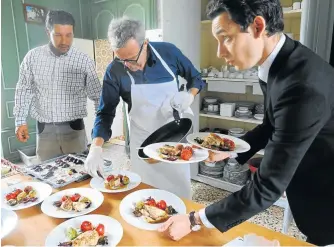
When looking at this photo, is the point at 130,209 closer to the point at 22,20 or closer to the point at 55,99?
the point at 55,99

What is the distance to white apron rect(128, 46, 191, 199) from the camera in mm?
1552

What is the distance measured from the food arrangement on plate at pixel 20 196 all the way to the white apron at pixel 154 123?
30.2 inches

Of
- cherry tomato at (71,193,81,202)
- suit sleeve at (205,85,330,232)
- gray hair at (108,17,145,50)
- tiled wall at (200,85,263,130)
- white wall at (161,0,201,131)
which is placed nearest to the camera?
suit sleeve at (205,85,330,232)

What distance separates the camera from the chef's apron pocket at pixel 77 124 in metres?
1.85

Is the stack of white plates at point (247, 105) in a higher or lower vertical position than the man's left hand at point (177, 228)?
higher

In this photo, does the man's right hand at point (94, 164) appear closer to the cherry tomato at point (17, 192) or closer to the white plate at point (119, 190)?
the white plate at point (119, 190)

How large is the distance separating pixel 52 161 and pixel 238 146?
0.94 metres

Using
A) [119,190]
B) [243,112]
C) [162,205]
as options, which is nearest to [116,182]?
[119,190]

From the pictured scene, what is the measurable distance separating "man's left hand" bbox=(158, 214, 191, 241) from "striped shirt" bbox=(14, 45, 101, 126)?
47.6 inches

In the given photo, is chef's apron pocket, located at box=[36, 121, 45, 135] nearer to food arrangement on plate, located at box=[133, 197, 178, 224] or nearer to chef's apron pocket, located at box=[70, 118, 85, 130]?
chef's apron pocket, located at box=[70, 118, 85, 130]

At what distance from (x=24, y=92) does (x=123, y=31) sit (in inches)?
36.5

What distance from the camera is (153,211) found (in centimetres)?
85

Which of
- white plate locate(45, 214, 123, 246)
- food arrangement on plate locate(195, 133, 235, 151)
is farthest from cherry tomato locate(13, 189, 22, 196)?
food arrangement on plate locate(195, 133, 235, 151)

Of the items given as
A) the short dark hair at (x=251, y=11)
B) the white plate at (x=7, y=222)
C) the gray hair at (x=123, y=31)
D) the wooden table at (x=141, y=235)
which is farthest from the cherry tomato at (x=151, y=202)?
the gray hair at (x=123, y=31)
